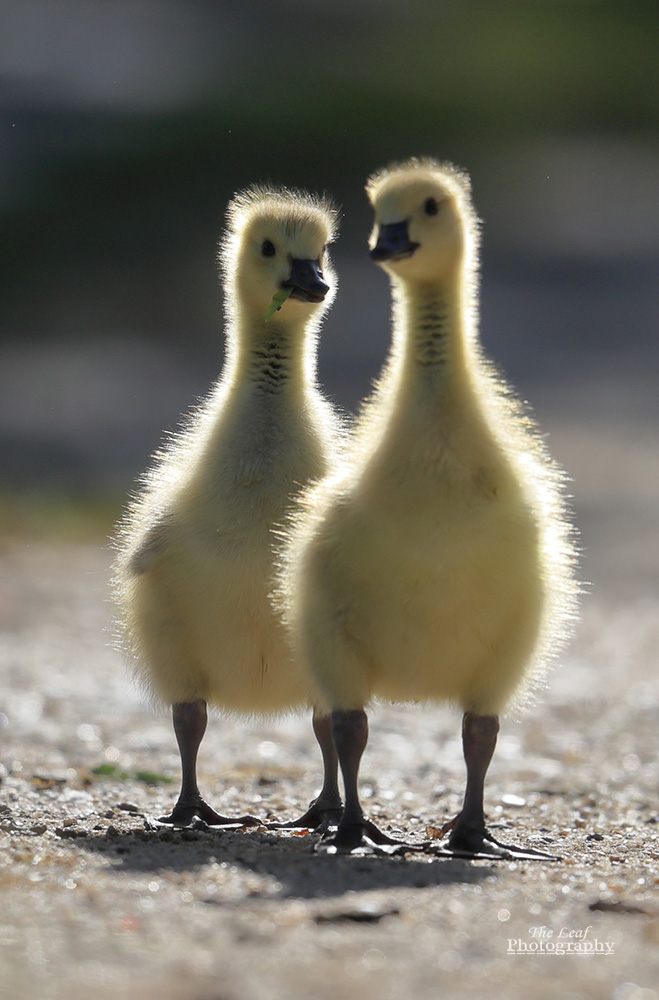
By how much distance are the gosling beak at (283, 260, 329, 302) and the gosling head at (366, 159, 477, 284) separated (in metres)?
0.55

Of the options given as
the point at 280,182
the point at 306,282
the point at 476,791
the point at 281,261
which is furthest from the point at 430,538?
the point at 280,182

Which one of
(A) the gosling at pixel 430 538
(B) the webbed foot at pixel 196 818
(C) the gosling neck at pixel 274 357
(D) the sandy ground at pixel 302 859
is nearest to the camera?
(D) the sandy ground at pixel 302 859

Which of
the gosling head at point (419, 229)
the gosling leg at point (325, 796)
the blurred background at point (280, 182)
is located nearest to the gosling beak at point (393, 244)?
the gosling head at point (419, 229)

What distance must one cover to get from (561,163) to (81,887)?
29.0 meters

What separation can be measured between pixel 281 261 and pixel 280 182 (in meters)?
21.0

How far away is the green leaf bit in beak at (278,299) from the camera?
472cm

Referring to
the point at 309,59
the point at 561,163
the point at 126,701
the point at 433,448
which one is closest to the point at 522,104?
the point at 561,163

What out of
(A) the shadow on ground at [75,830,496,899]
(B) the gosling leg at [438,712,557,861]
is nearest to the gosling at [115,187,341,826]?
(A) the shadow on ground at [75,830,496,899]

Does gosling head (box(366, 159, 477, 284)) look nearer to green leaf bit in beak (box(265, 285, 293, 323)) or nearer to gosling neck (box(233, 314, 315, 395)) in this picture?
green leaf bit in beak (box(265, 285, 293, 323))

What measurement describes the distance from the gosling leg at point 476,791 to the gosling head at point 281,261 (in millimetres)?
1502

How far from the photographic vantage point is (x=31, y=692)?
7.26 m

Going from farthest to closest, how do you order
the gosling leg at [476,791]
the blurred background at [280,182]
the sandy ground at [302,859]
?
Result: the blurred background at [280,182]
the gosling leg at [476,791]
the sandy ground at [302,859]

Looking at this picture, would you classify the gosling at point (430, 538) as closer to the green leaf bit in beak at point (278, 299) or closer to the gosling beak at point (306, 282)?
the gosling beak at point (306, 282)

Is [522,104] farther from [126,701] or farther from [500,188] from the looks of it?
[126,701]
